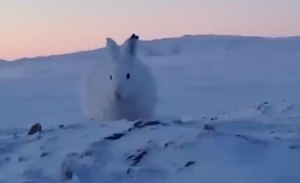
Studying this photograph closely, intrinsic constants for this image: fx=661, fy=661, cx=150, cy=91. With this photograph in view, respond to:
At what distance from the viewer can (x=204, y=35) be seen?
1096 inches

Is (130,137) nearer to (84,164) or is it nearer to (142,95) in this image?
(84,164)

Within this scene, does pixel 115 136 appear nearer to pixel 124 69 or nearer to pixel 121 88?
pixel 121 88

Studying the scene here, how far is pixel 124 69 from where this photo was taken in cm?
627

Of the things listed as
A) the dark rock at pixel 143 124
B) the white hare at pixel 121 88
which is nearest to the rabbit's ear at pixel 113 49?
the white hare at pixel 121 88

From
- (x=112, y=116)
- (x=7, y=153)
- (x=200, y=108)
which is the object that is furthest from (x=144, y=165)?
(x=200, y=108)

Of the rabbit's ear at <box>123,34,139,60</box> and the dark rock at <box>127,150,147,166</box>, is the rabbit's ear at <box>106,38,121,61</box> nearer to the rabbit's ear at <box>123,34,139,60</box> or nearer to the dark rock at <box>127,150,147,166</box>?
the rabbit's ear at <box>123,34,139,60</box>

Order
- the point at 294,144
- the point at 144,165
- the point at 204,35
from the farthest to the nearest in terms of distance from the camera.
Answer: the point at 204,35 < the point at 294,144 < the point at 144,165

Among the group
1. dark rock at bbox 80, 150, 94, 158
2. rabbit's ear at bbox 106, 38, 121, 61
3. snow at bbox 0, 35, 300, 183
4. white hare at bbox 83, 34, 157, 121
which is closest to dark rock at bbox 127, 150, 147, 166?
snow at bbox 0, 35, 300, 183

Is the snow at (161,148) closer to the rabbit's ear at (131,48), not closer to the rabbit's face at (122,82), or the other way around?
the rabbit's face at (122,82)

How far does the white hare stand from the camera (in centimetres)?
616

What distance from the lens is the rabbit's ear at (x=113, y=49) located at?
20.7 feet

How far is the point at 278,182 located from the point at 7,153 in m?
1.89

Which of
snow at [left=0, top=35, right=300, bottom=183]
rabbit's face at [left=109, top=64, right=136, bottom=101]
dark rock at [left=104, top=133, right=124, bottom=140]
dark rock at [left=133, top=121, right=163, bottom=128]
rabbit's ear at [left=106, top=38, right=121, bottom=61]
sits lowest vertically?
snow at [left=0, top=35, right=300, bottom=183]

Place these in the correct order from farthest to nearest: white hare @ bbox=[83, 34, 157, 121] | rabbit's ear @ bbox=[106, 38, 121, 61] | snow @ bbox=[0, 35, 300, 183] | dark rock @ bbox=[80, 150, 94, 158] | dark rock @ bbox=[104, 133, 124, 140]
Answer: rabbit's ear @ bbox=[106, 38, 121, 61]
white hare @ bbox=[83, 34, 157, 121]
dark rock @ bbox=[104, 133, 124, 140]
dark rock @ bbox=[80, 150, 94, 158]
snow @ bbox=[0, 35, 300, 183]
